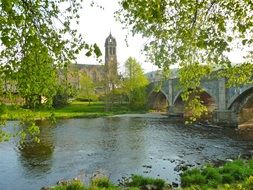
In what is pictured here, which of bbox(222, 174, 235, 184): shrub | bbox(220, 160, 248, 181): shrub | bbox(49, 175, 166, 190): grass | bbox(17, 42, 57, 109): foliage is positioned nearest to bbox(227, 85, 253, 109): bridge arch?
bbox(220, 160, 248, 181): shrub

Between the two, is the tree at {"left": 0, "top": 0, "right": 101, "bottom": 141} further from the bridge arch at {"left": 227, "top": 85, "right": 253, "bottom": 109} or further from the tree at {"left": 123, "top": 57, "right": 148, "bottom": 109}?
the tree at {"left": 123, "top": 57, "right": 148, "bottom": 109}

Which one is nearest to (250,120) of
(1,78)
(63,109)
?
(63,109)

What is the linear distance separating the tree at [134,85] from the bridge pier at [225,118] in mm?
30242

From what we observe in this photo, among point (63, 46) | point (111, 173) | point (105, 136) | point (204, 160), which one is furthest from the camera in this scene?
point (105, 136)

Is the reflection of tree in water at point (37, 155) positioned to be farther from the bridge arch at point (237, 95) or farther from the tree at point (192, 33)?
the bridge arch at point (237, 95)

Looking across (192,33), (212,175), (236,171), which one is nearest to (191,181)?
(212,175)

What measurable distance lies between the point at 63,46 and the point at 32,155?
65.5 feet

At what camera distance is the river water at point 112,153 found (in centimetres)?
2105

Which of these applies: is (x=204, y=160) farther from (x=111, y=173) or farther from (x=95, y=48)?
(x=95, y=48)

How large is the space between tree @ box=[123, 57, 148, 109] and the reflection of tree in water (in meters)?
43.4

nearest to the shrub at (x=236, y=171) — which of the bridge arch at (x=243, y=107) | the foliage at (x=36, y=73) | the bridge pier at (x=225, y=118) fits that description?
the foliage at (x=36, y=73)

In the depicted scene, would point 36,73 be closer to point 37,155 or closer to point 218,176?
point 218,176

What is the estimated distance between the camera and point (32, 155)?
87.6ft

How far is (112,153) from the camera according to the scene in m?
27.8
